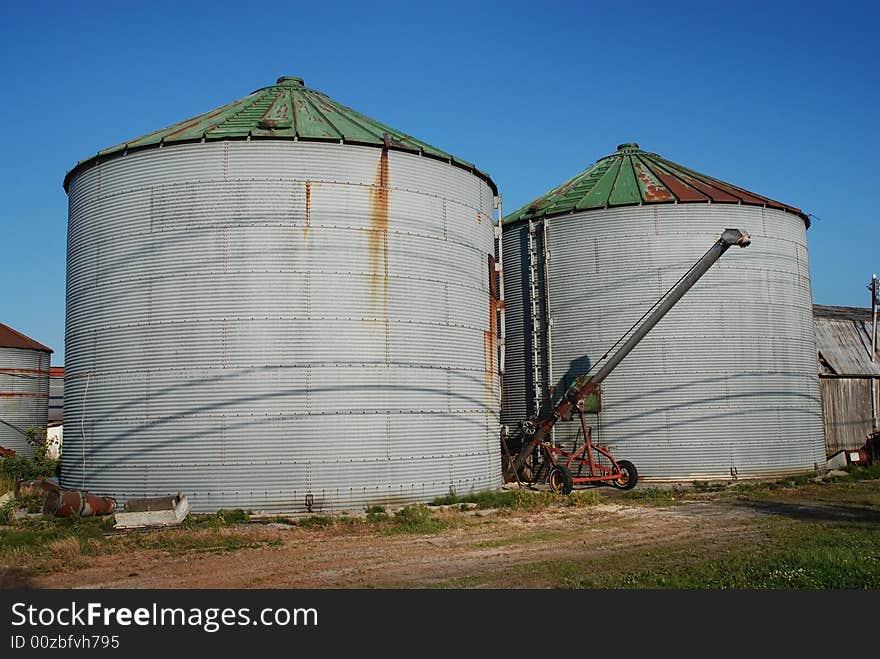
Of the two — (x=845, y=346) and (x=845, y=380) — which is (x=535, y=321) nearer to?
(x=845, y=380)

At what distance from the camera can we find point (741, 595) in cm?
981

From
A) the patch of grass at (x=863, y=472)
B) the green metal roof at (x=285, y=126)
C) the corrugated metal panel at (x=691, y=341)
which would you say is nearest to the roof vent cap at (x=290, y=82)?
the green metal roof at (x=285, y=126)

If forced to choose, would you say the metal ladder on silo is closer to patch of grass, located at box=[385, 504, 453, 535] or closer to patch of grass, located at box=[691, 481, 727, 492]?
patch of grass, located at box=[691, 481, 727, 492]

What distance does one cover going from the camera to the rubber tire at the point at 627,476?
23.5 m

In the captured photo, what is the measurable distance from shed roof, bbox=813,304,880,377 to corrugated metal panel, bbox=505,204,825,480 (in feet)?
25.5

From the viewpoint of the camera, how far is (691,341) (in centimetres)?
2597

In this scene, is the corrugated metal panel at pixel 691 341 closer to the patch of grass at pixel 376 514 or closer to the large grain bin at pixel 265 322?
the large grain bin at pixel 265 322

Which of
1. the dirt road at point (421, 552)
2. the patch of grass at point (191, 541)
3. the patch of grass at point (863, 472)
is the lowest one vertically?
the dirt road at point (421, 552)

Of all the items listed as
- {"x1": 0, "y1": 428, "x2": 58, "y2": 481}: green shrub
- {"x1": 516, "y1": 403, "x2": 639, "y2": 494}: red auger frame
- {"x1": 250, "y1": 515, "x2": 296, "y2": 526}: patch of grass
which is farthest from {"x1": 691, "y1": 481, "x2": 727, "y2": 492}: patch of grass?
{"x1": 0, "y1": 428, "x2": 58, "y2": 481}: green shrub

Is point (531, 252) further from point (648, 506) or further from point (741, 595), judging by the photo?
point (741, 595)

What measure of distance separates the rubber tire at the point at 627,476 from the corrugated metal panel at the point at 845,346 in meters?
15.5

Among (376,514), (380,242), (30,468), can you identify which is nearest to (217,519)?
(376,514)

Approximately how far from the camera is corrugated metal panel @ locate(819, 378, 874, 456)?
31.9 meters

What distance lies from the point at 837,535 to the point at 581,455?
31.9ft
